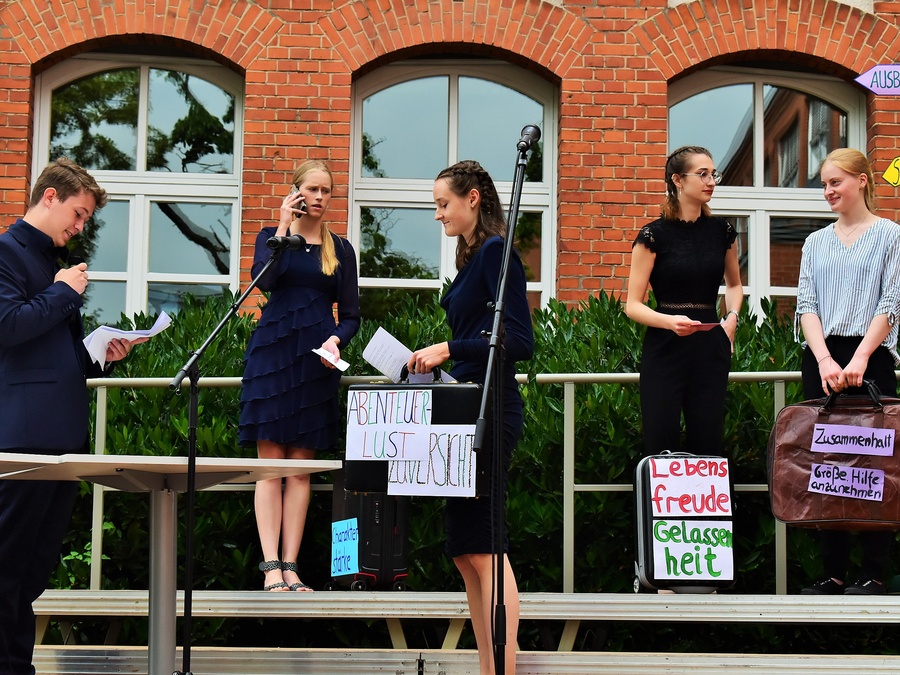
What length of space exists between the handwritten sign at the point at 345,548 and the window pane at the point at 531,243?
414cm

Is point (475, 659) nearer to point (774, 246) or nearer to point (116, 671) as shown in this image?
point (116, 671)

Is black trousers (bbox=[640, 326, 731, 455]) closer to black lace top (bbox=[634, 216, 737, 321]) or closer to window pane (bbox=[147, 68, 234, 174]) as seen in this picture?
black lace top (bbox=[634, 216, 737, 321])

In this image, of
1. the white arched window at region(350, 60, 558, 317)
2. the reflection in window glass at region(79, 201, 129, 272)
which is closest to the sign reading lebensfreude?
the white arched window at region(350, 60, 558, 317)

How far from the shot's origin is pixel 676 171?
209 inches

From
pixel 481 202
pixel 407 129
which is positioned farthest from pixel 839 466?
pixel 407 129

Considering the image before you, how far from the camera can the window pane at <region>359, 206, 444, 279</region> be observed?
9023mm

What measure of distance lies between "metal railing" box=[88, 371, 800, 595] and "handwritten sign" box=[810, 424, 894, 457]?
0.44 metres

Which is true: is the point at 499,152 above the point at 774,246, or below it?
above

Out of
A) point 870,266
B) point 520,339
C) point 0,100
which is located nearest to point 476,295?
point 520,339

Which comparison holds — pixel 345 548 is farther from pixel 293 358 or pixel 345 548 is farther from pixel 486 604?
pixel 486 604

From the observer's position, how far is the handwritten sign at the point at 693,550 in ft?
16.7

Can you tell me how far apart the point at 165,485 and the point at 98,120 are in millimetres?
5842

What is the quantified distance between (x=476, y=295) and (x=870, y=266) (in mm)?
2062

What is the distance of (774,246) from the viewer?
9250 millimetres
